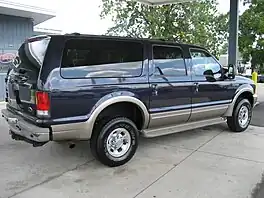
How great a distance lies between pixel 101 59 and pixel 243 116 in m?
3.98

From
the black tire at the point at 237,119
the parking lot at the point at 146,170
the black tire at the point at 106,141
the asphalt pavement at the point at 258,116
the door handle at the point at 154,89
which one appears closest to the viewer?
the parking lot at the point at 146,170

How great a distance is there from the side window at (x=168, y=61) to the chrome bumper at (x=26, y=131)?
2162mm

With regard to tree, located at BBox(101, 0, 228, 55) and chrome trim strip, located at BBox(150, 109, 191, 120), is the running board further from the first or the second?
tree, located at BBox(101, 0, 228, 55)

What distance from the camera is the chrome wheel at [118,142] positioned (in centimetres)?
485

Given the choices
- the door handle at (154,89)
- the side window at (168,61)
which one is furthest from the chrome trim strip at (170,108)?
the side window at (168,61)

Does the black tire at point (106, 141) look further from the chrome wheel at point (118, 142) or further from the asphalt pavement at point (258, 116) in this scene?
the asphalt pavement at point (258, 116)

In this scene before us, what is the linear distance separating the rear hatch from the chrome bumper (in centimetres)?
15

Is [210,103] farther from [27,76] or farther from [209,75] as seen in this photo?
[27,76]

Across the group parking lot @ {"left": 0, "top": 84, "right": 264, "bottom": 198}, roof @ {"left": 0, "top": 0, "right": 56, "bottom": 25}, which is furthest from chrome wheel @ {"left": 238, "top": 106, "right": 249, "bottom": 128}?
roof @ {"left": 0, "top": 0, "right": 56, "bottom": 25}

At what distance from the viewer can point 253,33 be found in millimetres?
28938

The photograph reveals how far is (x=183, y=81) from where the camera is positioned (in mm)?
5715

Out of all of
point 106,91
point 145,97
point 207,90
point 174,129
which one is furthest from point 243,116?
point 106,91

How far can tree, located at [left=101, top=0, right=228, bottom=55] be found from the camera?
19.5 meters

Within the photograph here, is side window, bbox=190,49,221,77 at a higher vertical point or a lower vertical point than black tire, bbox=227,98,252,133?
higher
